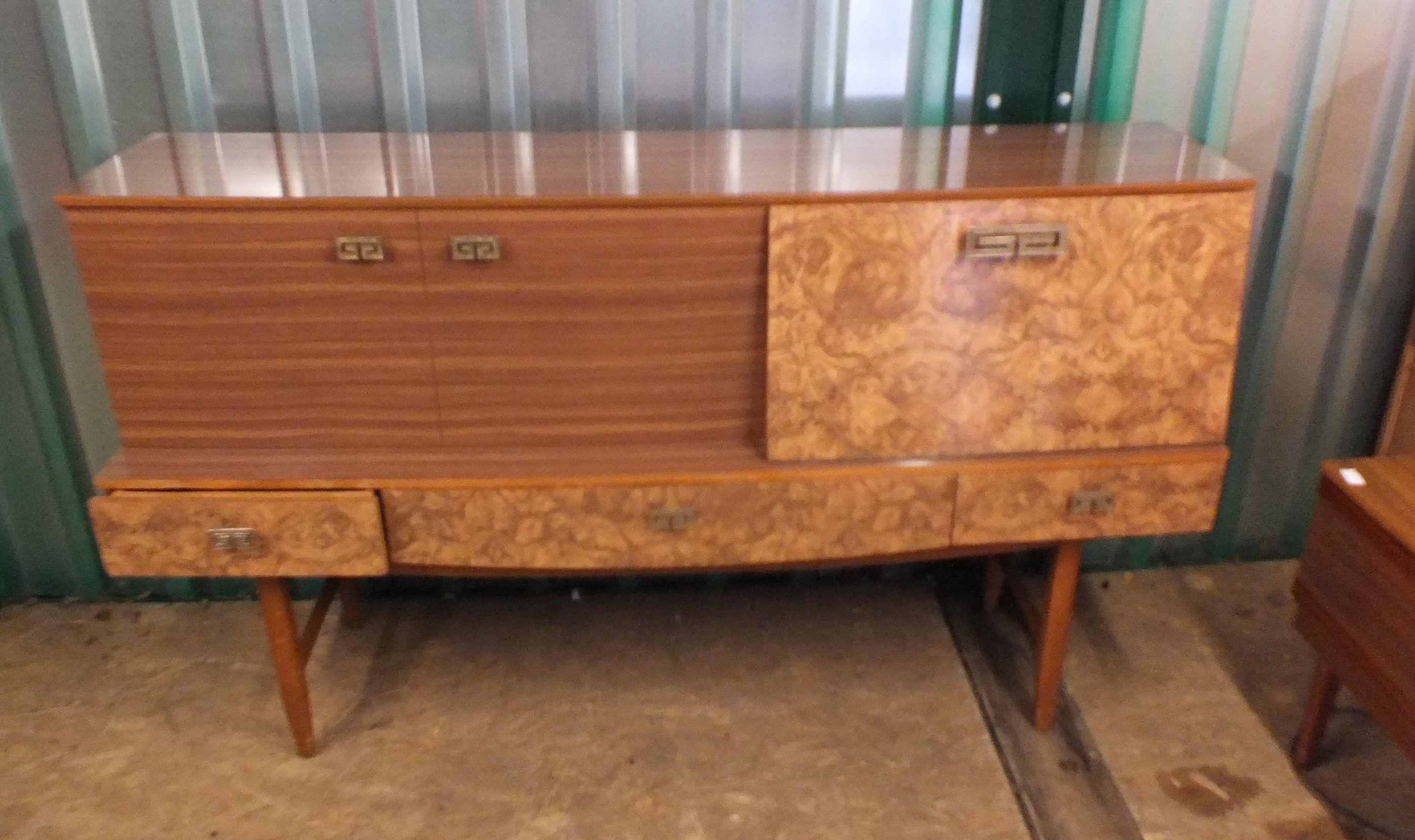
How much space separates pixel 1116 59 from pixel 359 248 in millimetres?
1380

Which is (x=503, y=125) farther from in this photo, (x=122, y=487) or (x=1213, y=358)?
(x=1213, y=358)

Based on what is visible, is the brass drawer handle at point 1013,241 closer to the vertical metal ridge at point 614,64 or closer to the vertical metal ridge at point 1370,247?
the vertical metal ridge at point 614,64

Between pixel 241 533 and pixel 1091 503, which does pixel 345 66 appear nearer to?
pixel 241 533

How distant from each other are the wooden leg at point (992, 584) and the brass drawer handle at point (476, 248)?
125 cm

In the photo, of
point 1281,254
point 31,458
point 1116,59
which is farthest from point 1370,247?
point 31,458

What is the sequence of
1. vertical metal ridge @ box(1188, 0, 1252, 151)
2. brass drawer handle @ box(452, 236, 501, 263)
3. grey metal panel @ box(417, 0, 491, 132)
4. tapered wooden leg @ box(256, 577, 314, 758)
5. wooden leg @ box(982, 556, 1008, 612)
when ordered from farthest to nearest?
wooden leg @ box(982, 556, 1008, 612) < vertical metal ridge @ box(1188, 0, 1252, 151) < grey metal panel @ box(417, 0, 491, 132) < tapered wooden leg @ box(256, 577, 314, 758) < brass drawer handle @ box(452, 236, 501, 263)

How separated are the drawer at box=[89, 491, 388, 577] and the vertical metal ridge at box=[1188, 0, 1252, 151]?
1.64 meters

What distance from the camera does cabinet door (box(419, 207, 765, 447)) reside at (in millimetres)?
1586

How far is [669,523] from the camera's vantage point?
5.64 ft

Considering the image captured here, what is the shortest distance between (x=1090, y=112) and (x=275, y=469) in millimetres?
1544

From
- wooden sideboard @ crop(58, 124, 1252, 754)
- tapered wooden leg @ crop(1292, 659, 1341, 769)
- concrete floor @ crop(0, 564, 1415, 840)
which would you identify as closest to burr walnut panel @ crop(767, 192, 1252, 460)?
Answer: wooden sideboard @ crop(58, 124, 1252, 754)

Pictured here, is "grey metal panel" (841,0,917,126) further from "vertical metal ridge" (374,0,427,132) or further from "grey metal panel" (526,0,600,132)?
"vertical metal ridge" (374,0,427,132)

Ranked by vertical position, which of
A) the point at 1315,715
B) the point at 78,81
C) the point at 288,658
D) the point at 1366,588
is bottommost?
the point at 1315,715

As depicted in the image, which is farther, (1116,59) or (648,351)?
(1116,59)
